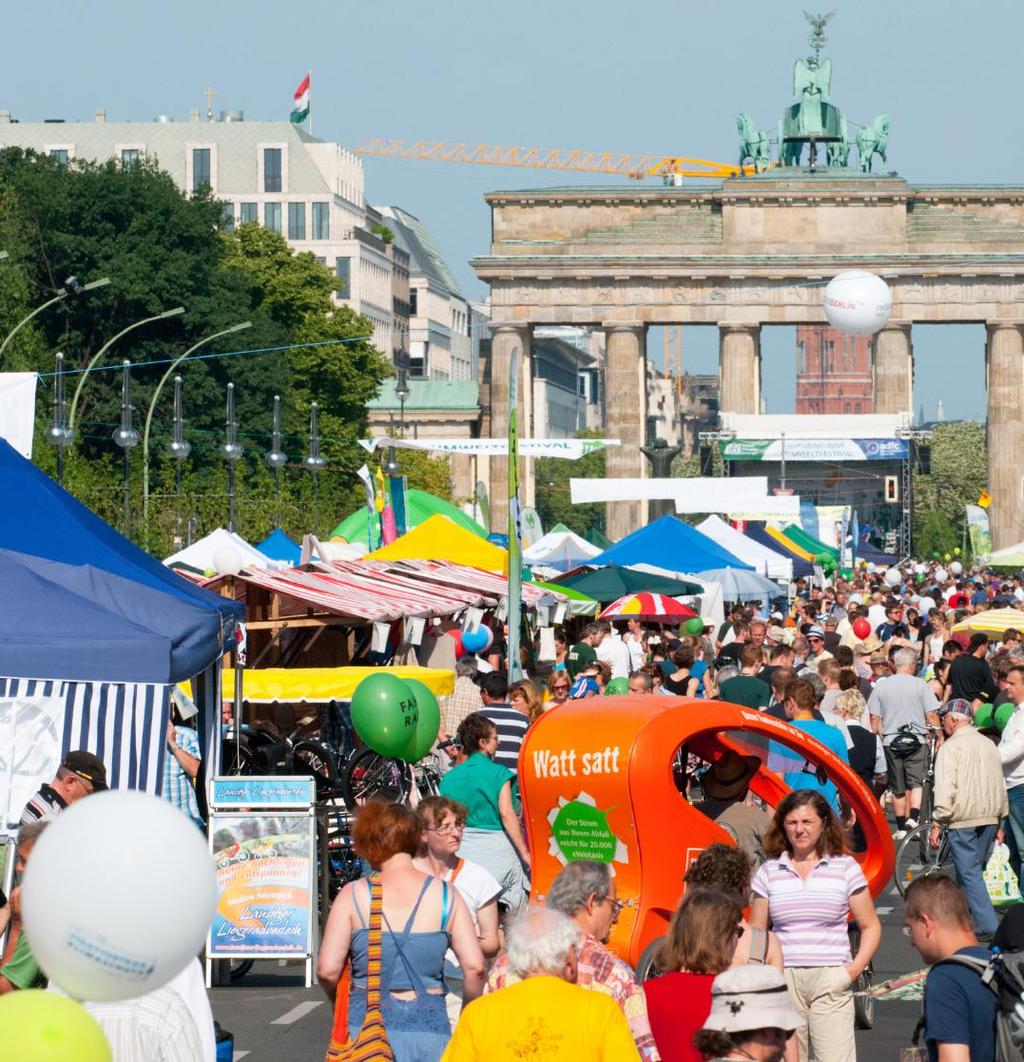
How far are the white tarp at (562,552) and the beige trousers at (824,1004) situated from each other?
2741 centimetres

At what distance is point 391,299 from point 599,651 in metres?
118

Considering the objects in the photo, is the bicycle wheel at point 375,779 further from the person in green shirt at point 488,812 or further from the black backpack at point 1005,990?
the black backpack at point 1005,990

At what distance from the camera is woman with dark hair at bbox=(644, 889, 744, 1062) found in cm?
693

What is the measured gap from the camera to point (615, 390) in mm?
88125

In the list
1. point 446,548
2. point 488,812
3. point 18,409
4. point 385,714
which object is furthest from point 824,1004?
point 446,548

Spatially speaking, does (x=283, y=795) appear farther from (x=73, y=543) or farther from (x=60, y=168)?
(x=60, y=168)

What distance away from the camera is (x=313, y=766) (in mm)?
16016

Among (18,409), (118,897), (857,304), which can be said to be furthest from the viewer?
(857,304)

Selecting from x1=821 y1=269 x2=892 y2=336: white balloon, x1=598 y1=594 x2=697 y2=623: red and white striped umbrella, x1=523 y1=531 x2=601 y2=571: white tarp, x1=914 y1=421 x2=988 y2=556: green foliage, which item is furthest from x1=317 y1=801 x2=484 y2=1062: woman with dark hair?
x1=914 y1=421 x2=988 y2=556: green foliage

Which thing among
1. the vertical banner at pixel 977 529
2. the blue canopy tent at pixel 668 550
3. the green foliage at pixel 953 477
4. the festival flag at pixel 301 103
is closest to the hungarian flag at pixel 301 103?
the festival flag at pixel 301 103

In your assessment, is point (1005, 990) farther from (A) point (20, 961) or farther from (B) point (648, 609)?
(B) point (648, 609)

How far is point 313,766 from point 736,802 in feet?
18.2

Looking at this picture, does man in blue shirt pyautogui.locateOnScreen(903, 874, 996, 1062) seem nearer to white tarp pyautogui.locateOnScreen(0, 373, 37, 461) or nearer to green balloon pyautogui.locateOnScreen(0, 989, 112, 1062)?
green balloon pyautogui.locateOnScreen(0, 989, 112, 1062)

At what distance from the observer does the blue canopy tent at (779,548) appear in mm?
45094
